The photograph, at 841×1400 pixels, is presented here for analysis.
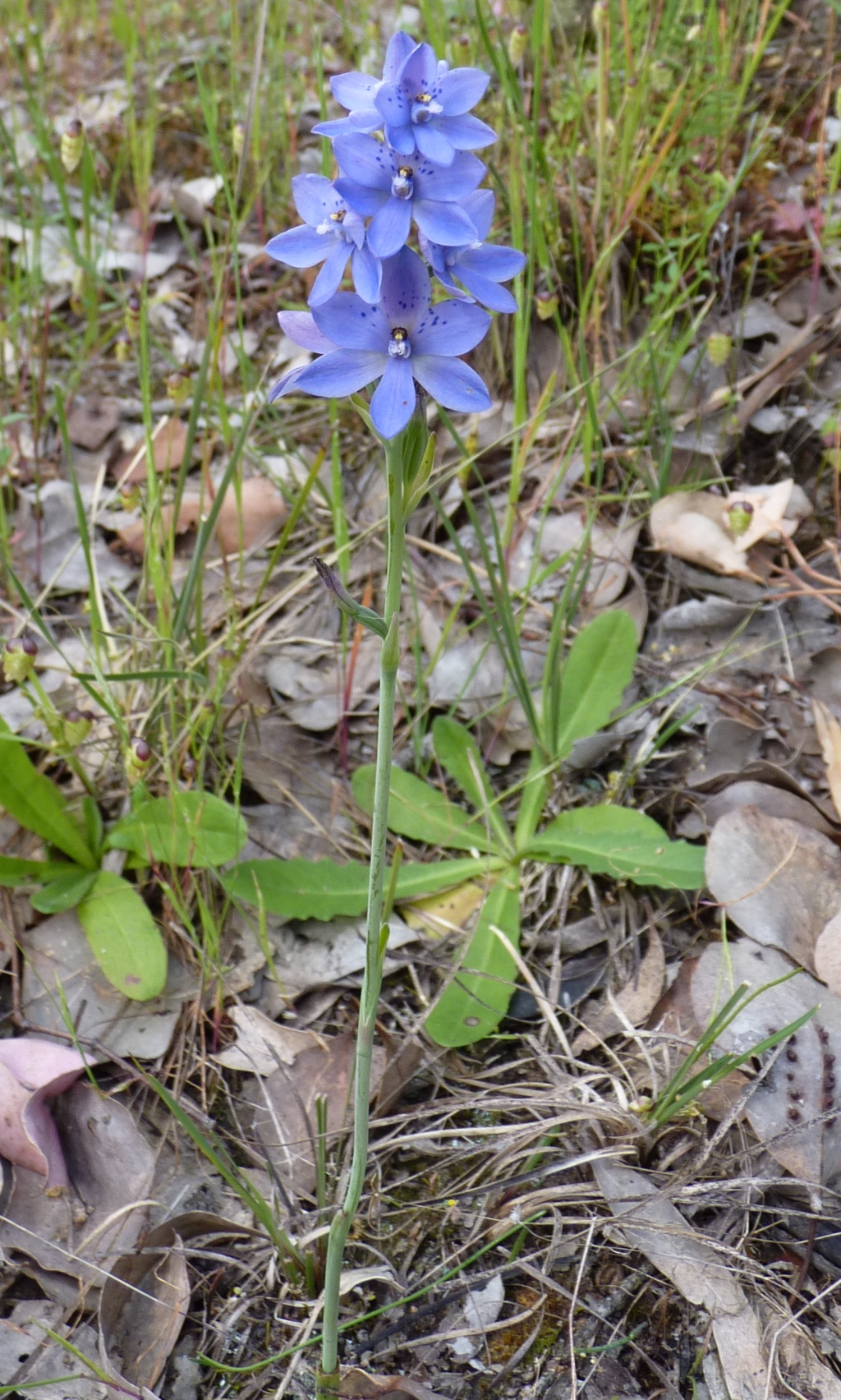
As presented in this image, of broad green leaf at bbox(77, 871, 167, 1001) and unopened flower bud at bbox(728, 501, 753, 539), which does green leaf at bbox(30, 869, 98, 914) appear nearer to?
broad green leaf at bbox(77, 871, 167, 1001)

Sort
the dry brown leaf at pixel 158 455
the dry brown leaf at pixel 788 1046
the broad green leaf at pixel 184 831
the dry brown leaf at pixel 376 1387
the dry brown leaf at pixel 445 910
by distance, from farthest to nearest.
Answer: the dry brown leaf at pixel 158 455, the dry brown leaf at pixel 445 910, the broad green leaf at pixel 184 831, the dry brown leaf at pixel 788 1046, the dry brown leaf at pixel 376 1387

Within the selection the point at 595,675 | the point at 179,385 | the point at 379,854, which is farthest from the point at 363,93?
the point at 595,675

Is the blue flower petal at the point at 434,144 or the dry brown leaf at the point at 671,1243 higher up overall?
the blue flower petal at the point at 434,144

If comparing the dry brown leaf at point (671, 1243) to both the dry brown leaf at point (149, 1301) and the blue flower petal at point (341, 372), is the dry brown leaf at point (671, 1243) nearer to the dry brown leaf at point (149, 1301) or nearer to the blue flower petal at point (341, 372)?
the dry brown leaf at point (149, 1301)

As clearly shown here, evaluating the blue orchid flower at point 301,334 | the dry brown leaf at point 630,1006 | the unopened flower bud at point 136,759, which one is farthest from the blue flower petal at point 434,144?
the dry brown leaf at point 630,1006

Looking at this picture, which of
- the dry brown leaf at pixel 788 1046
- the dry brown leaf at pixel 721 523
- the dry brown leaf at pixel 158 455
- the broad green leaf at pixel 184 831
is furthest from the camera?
the dry brown leaf at pixel 158 455

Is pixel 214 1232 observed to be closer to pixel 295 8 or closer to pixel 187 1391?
pixel 187 1391

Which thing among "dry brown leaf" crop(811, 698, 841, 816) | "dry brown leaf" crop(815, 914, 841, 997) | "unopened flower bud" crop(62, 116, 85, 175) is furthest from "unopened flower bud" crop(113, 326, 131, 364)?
"dry brown leaf" crop(815, 914, 841, 997)
